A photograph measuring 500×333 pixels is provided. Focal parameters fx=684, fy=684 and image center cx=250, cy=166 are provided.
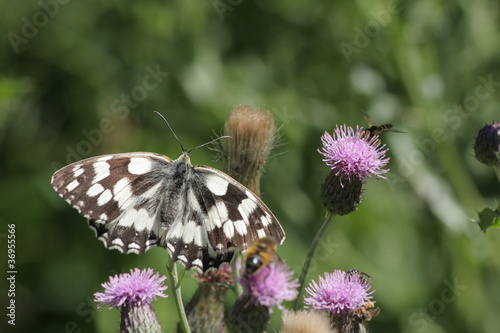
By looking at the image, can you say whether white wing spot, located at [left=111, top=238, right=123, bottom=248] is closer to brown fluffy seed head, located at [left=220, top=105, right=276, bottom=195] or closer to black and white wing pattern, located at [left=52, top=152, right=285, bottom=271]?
black and white wing pattern, located at [left=52, top=152, right=285, bottom=271]

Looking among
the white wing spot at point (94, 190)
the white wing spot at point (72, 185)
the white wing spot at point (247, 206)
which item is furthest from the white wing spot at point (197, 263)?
the white wing spot at point (72, 185)

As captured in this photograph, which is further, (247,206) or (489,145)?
(489,145)

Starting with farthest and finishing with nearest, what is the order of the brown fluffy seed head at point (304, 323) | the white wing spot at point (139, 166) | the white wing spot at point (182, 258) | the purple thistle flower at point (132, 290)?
the white wing spot at point (139, 166) < the purple thistle flower at point (132, 290) < the white wing spot at point (182, 258) < the brown fluffy seed head at point (304, 323)

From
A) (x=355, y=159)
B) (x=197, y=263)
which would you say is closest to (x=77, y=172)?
(x=197, y=263)

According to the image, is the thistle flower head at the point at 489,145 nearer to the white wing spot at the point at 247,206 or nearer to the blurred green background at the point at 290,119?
the white wing spot at the point at 247,206

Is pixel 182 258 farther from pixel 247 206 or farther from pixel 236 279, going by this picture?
pixel 247 206

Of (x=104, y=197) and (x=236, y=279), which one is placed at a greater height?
(x=104, y=197)
